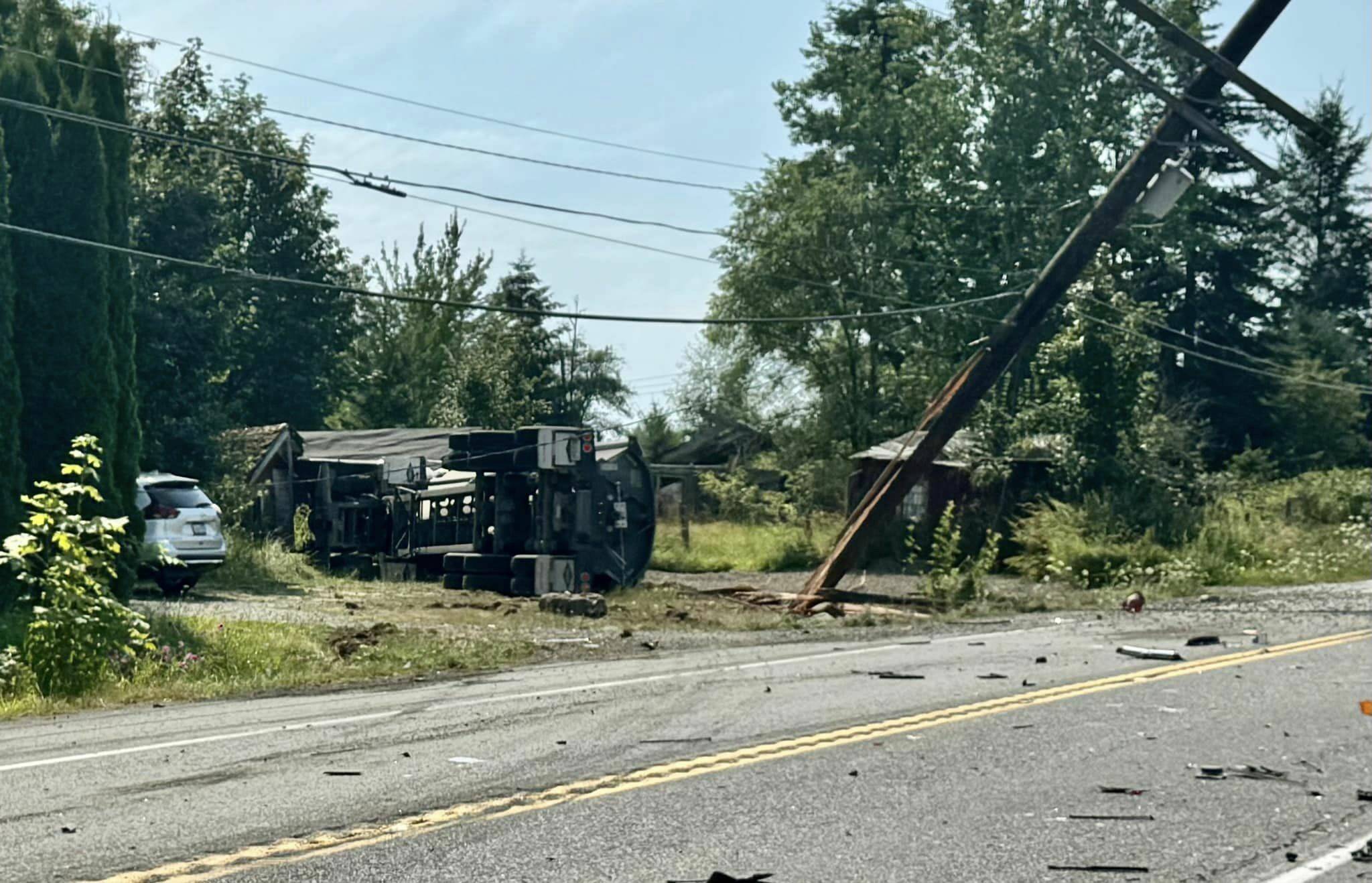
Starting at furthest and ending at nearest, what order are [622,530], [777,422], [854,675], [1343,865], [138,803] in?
[777,422] < [622,530] < [854,675] < [138,803] < [1343,865]

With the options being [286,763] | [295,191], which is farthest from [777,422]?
[286,763]

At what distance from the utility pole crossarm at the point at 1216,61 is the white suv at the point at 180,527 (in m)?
17.2

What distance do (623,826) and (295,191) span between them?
57.6 m

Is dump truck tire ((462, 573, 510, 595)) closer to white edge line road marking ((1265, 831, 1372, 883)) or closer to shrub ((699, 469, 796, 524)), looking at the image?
white edge line road marking ((1265, 831, 1372, 883))

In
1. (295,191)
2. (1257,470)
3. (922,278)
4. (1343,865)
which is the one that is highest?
(295,191)

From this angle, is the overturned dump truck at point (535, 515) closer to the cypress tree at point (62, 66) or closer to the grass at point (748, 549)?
the cypress tree at point (62, 66)

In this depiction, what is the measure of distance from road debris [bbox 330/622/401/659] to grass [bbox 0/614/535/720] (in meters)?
0.09

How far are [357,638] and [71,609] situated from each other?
4121 mm

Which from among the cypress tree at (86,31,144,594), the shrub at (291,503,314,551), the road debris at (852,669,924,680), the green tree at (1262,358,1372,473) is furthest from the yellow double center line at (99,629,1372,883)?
the green tree at (1262,358,1372,473)

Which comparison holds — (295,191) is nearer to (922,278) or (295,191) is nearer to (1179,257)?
(922,278)

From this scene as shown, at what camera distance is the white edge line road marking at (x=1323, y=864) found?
6371 millimetres

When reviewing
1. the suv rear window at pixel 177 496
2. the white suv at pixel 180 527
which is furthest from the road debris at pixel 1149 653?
the suv rear window at pixel 177 496

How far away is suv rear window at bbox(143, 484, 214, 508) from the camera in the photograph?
24938 millimetres

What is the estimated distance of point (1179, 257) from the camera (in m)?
60.5
